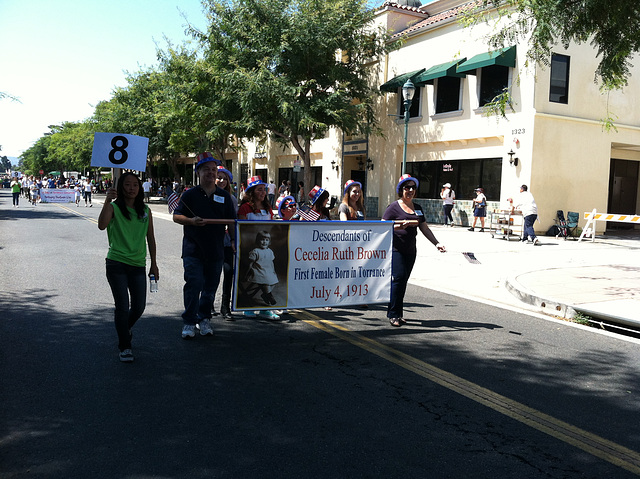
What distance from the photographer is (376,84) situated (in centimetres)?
2931

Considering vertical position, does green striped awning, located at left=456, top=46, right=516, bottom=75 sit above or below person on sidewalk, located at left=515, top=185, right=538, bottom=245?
above

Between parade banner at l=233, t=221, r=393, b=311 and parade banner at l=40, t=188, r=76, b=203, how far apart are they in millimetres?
36933

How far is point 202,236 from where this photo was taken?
603cm

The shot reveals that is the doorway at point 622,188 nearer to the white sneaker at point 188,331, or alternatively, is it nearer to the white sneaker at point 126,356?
the white sneaker at point 188,331

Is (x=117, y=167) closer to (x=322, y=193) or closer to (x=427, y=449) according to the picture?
(x=322, y=193)

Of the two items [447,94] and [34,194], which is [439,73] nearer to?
[447,94]

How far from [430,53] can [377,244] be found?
20.9 m

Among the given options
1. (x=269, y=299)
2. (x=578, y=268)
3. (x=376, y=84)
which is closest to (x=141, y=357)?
(x=269, y=299)

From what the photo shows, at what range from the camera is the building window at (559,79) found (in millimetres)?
21781

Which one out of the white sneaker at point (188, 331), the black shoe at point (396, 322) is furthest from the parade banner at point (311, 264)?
the white sneaker at point (188, 331)

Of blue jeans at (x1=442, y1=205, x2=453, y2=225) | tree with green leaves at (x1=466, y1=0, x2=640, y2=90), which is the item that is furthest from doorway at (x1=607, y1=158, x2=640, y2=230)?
tree with green leaves at (x1=466, y1=0, x2=640, y2=90)

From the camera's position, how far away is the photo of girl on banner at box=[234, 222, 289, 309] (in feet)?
21.0

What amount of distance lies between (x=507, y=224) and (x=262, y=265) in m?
16.7

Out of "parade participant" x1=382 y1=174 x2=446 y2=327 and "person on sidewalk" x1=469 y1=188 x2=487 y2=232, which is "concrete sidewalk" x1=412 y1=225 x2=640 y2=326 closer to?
"parade participant" x1=382 y1=174 x2=446 y2=327
